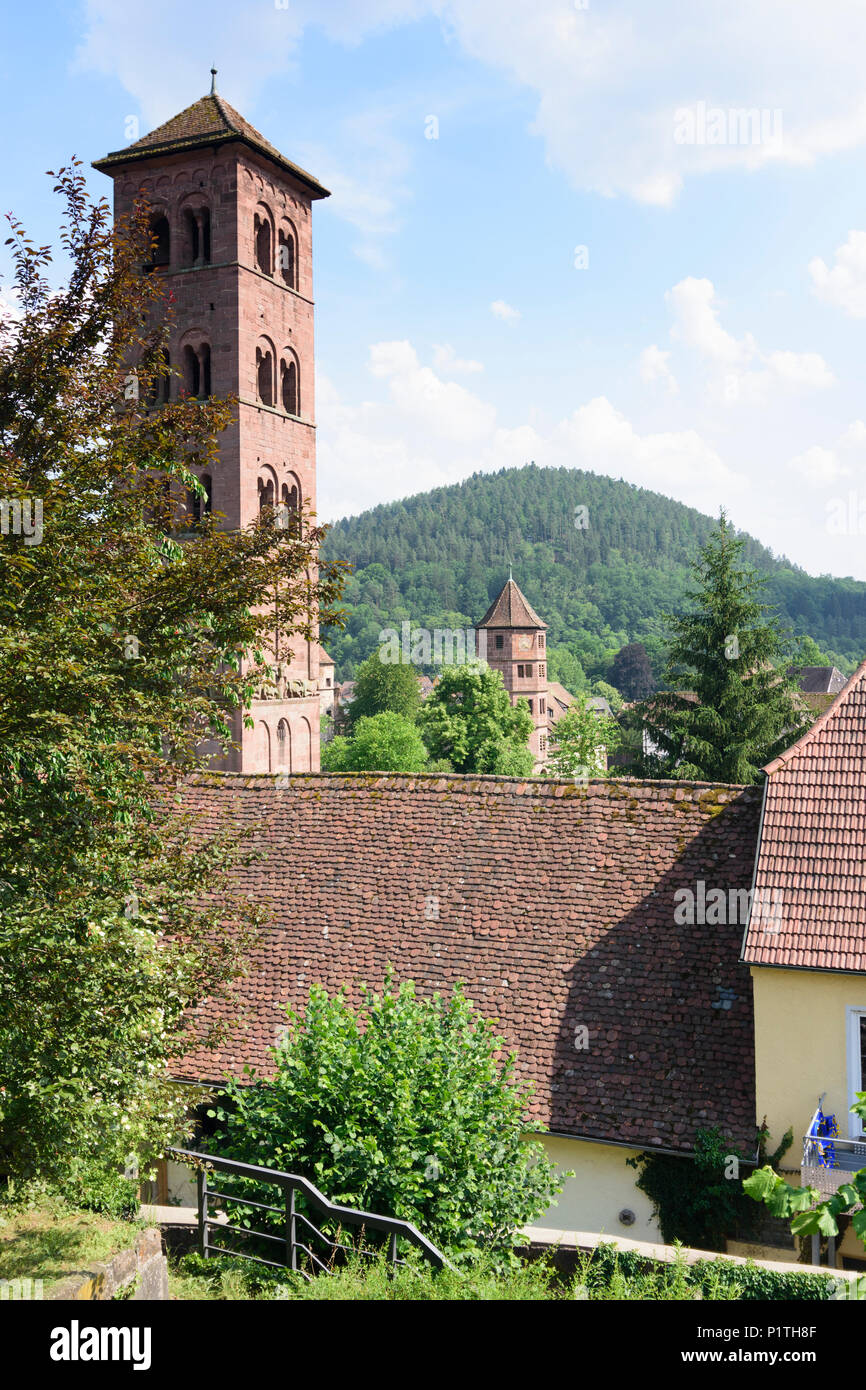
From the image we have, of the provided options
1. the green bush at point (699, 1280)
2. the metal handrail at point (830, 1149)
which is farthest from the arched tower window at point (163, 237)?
the green bush at point (699, 1280)

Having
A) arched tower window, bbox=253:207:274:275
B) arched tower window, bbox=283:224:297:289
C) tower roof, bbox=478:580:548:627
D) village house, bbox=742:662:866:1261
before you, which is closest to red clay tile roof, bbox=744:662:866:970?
village house, bbox=742:662:866:1261

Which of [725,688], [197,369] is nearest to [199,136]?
[197,369]

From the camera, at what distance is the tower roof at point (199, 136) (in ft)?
104

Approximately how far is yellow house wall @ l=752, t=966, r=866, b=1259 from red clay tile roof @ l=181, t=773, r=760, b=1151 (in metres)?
0.35

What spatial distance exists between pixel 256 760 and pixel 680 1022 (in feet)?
74.7

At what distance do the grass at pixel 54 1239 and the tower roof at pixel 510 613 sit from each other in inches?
2501

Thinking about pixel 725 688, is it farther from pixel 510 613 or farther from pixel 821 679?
pixel 821 679

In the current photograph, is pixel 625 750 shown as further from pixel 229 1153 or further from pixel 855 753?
pixel 229 1153

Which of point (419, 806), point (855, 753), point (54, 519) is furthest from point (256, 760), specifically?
point (54, 519)

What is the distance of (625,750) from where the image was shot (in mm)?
29438

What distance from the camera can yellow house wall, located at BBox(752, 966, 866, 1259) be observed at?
10.7 meters

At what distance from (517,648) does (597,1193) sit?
6063cm

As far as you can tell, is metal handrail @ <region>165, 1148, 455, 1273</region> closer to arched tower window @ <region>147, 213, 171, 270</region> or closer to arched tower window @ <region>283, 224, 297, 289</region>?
arched tower window @ <region>147, 213, 171, 270</region>

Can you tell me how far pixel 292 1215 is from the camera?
8.20 m
